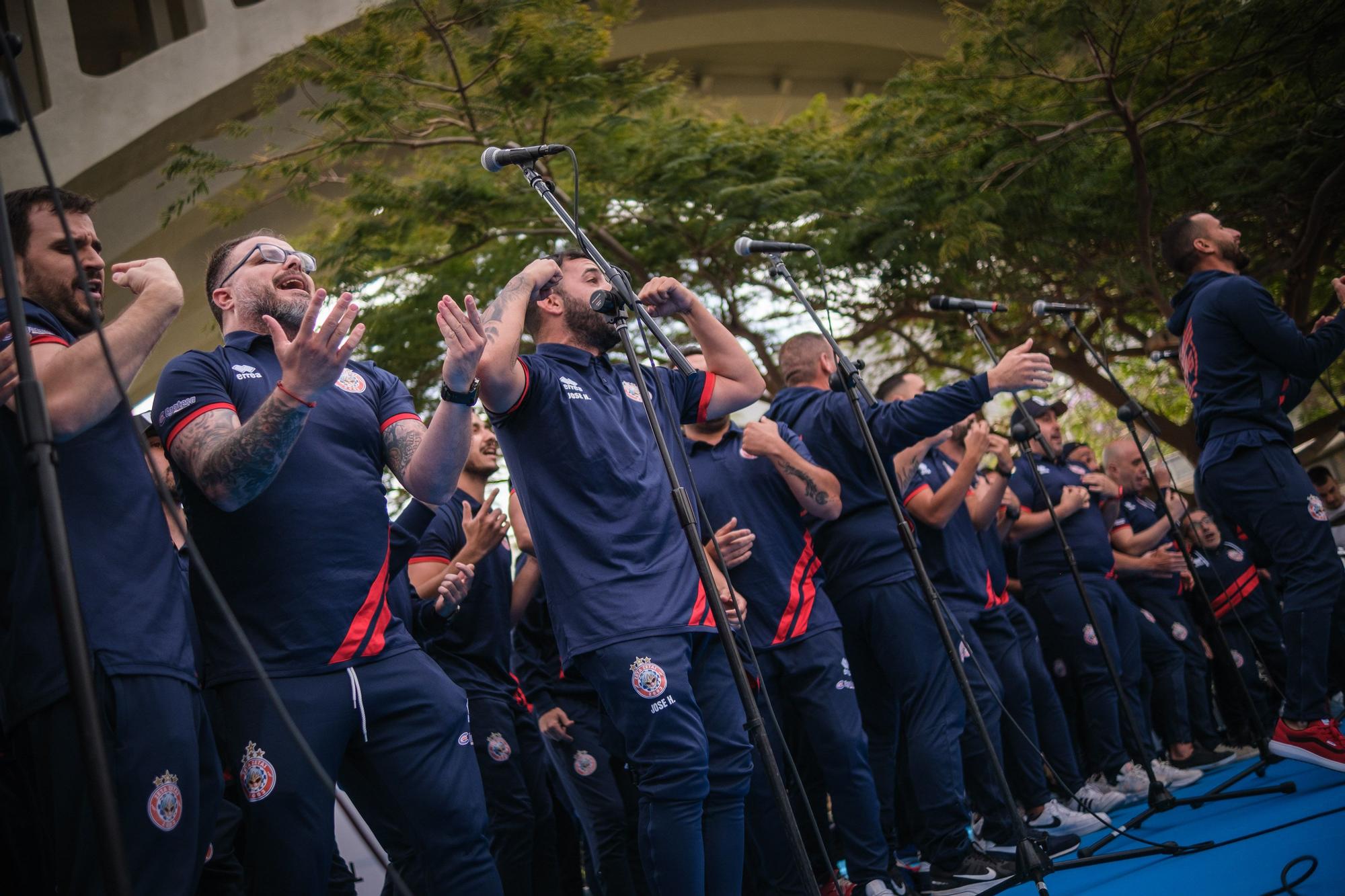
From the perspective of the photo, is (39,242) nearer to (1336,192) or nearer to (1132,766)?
(1132,766)

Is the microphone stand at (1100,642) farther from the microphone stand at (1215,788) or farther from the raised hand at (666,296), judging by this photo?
the raised hand at (666,296)

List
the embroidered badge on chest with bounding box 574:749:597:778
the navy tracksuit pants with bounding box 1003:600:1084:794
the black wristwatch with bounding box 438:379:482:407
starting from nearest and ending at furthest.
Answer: the black wristwatch with bounding box 438:379:482:407, the embroidered badge on chest with bounding box 574:749:597:778, the navy tracksuit pants with bounding box 1003:600:1084:794

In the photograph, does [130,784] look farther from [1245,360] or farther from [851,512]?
[1245,360]

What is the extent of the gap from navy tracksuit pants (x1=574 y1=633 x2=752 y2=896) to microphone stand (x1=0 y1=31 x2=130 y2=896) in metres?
1.63

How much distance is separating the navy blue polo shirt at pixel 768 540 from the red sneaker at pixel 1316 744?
6.73 ft

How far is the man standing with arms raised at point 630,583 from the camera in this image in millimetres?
3217

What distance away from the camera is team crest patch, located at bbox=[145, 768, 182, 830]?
2.34 metres

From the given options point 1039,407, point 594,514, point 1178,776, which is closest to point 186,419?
point 594,514

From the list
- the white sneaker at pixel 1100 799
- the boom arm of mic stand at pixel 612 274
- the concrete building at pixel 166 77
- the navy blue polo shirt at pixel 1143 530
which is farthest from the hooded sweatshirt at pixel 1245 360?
the concrete building at pixel 166 77

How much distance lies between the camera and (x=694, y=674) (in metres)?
3.51

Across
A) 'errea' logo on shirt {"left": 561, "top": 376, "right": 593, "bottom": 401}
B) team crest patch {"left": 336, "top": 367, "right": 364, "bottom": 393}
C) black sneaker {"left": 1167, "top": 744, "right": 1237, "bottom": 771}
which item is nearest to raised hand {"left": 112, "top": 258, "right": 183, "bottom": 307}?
team crest patch {"left": 336, "top": 367, "right": 364, "bottom": 393}

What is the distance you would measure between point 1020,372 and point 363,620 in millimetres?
2718

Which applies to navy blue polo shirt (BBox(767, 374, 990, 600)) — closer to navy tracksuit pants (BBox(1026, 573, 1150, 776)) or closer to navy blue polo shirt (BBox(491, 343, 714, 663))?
navy blue polo shirt (BBox(491, 343, 714, 663))

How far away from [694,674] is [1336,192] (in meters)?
8.00
